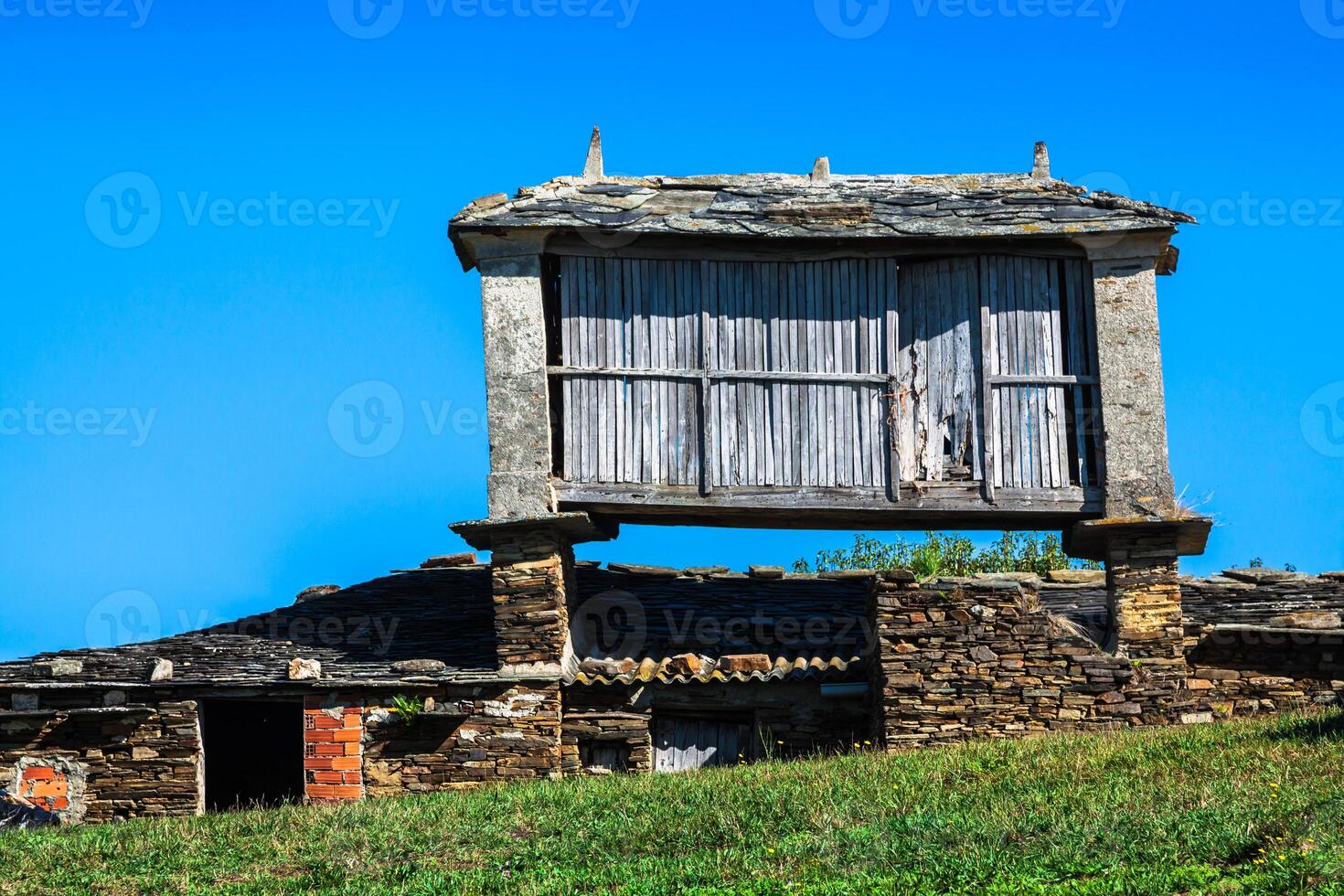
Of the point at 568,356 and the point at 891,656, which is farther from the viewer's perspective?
the point at 568,356

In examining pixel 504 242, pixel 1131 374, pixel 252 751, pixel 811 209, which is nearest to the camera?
pixel 1131 374

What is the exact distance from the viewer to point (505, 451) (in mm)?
16953

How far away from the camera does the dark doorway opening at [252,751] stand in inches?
827

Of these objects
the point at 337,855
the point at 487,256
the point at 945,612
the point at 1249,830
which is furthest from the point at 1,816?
the point at 1249,830

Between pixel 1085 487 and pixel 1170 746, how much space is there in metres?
4.11

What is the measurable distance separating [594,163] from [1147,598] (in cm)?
740

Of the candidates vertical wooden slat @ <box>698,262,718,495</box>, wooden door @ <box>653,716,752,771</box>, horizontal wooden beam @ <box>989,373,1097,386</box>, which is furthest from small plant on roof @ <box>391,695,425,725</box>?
horizontal wooden beam @ <box>989,373,1097,386</box>

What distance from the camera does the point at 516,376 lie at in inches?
671

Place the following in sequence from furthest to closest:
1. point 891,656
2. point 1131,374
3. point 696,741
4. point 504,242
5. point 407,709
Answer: point 696,741
point 504,242
point 1131,374
point 407,709
point 891,656

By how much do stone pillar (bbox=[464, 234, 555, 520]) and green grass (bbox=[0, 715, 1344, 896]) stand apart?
347 cm

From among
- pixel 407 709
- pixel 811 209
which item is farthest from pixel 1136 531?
pixel 407 709

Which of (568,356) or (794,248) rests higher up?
(794,248)

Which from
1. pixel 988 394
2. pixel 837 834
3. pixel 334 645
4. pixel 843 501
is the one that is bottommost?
pixel 837 834

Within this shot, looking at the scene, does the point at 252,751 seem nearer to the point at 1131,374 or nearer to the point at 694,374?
the point at 694,374
